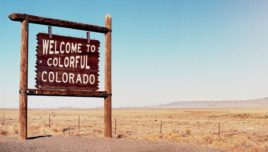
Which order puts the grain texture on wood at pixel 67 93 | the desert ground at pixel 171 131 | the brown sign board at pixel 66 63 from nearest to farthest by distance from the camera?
the grain texture on wood at pixel 67 93
the brown sign board at pixel 66 63
the desert ground at pixel 171 131

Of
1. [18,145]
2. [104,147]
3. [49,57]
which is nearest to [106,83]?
[49,57]

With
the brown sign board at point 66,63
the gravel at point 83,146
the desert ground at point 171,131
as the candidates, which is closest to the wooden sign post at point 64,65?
the brown sign board at point 66,63

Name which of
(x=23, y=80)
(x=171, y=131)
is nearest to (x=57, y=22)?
(x=23, y=80)

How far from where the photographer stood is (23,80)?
1363 cm

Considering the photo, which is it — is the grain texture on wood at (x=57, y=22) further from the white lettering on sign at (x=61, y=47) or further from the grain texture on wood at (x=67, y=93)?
the grain texture on wood at (x=67, y=93)

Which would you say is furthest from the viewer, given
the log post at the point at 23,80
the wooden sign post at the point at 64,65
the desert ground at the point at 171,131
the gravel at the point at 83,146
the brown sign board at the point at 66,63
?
the desert ground at the point at 171,131

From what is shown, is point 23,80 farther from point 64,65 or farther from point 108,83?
point 108,83

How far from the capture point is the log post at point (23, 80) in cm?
1362

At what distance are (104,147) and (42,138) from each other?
2.38 meters

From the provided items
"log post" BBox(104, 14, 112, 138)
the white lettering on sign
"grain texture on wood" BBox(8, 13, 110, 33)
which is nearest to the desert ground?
"log post" BBox(104, 14, 112, 138)

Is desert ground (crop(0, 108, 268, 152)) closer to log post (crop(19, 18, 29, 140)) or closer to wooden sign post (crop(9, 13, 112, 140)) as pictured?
log post (crop(19, 18, 29, 140))

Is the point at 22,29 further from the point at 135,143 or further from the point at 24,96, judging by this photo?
the point at 135,143

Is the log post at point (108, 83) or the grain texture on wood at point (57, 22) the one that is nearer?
the grain texture on wood at point (57, 22)

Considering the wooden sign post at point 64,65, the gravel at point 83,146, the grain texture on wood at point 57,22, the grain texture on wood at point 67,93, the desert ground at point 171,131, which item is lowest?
the desert ground at point 171,131
